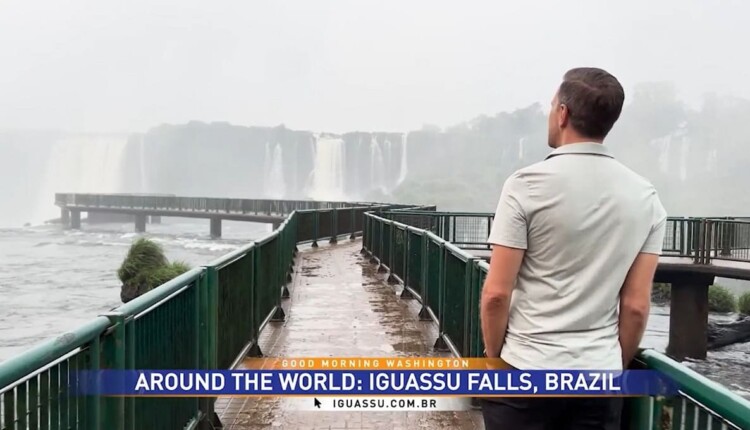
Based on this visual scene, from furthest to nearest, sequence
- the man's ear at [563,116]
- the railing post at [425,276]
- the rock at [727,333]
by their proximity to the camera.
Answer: the rock at [727,333], the railing post at [425,276], the man's ear at [563,116]

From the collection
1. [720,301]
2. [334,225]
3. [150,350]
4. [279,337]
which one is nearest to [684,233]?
[720,301]

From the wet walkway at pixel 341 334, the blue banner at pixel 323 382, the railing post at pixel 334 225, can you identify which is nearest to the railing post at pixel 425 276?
the wet walkway at pixel 341 334

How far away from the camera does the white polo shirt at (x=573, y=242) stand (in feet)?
7.56

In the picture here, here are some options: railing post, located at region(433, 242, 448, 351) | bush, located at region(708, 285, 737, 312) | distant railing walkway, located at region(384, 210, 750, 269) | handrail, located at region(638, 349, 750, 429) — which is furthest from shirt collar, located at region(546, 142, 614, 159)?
bush, located at region(708, 285, 737, 312)

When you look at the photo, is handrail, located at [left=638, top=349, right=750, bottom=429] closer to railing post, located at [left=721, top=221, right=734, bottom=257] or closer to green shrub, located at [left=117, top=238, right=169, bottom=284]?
railing post, located at [left=721, top=221, right=734, bottom=257]

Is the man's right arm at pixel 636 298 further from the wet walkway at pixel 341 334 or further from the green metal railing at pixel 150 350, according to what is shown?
the wet walkway at pixel 341 334

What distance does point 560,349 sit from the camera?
92.0 inches

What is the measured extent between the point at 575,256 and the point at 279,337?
711cm

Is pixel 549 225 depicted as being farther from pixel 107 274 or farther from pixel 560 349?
pixel 107 274

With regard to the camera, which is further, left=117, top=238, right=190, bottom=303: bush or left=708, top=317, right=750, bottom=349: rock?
left=117, top=238, right=190, bottom=303: bush

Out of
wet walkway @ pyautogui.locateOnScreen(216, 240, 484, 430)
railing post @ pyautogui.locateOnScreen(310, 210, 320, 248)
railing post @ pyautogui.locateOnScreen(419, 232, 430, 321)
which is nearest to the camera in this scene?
wet walkway @ pyautogui.locateOnScreen(216, 240, 484, 430)

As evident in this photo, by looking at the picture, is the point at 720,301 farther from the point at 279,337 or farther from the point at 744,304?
the point at 279,337

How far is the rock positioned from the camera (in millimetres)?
22391

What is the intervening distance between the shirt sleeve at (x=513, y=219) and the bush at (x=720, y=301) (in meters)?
28.2
